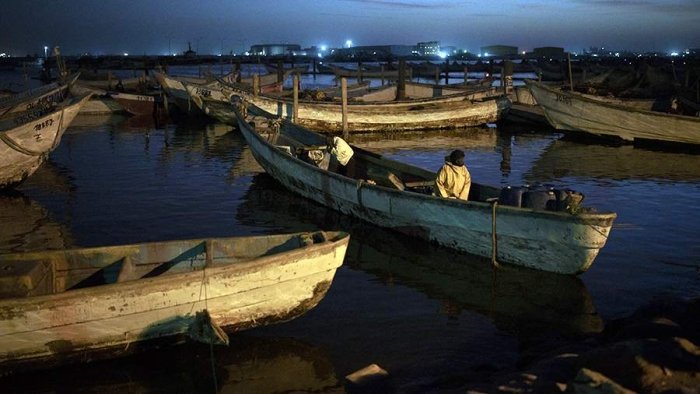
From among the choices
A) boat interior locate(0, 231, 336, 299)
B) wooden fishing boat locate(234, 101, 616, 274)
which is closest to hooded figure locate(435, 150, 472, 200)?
wooden fishing boat locate(234, 101, 616, 274)

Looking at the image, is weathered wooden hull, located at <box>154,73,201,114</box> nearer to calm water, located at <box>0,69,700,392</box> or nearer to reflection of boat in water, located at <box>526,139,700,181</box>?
calm water, located at <box>0,69,700,392</box>

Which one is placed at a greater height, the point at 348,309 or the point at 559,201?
the point at 559,201

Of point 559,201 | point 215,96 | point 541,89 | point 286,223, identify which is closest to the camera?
point 559,201

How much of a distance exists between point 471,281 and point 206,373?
4.25 meters

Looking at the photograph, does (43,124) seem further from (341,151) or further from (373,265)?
(373,265)

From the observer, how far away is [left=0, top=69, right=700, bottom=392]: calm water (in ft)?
19.9

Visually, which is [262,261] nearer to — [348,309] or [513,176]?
[348,309]

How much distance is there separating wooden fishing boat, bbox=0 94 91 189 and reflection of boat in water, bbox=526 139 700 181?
1267 cm

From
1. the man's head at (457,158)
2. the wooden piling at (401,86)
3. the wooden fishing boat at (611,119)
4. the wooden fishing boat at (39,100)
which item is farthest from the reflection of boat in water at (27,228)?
the wooden piling at (401,86)

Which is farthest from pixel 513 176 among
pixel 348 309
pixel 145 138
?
pixel 145 138

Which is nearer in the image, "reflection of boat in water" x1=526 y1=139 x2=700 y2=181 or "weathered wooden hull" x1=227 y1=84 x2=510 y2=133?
"reflection of boat in water" x1=526 y1=139 x2=700 y2=181

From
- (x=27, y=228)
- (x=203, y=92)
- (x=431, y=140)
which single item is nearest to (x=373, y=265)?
(x=27, y=228)

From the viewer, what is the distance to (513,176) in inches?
644

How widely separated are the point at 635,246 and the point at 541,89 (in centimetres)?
1403
